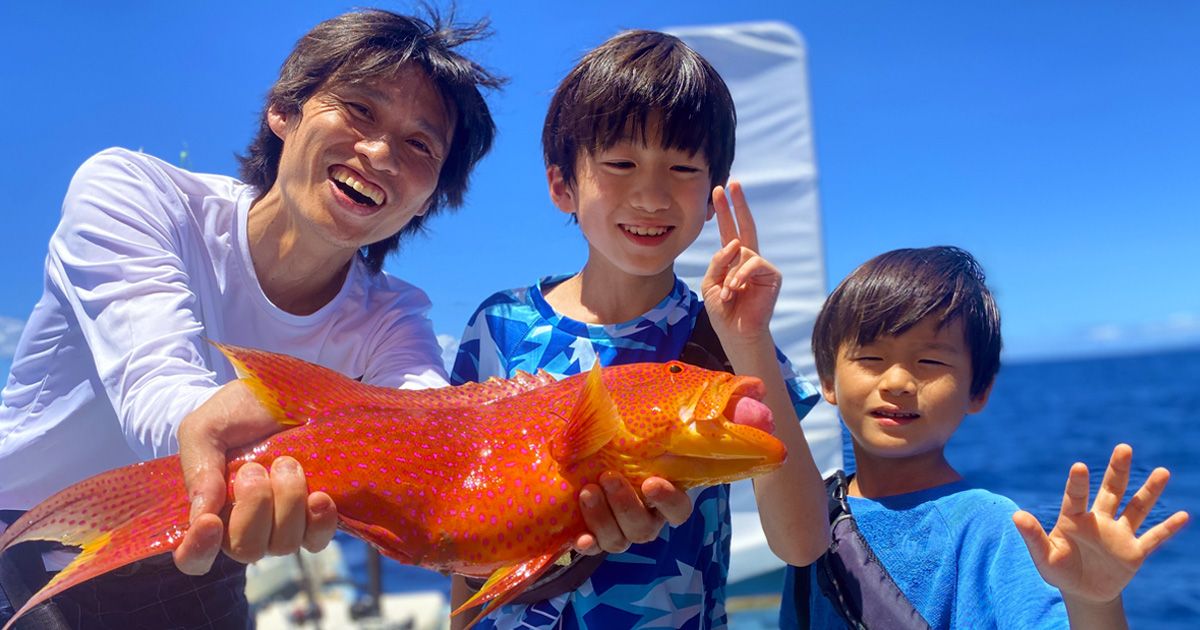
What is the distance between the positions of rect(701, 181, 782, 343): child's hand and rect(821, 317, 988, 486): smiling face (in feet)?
2.47

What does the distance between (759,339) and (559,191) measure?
2.90 feet

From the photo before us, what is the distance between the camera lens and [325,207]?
2367 mm

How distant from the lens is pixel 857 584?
2.52 meters

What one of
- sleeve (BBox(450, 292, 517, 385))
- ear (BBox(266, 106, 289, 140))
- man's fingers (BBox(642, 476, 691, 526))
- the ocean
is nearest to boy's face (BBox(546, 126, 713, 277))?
sleeve (BBox(450, 292, 517, 385))

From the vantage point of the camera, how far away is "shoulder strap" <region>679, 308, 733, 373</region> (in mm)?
2328

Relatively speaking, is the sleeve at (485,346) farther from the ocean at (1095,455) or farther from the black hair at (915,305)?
the ocean at (1095,455)

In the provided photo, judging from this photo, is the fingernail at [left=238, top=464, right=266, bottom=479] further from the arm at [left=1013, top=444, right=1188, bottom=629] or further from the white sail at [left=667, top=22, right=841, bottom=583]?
the white sail at [left=667, top=22, right=841, bottom=583]

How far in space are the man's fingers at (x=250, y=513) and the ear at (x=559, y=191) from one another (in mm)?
1291

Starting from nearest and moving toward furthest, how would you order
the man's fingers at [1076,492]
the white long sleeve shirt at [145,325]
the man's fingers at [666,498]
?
the man's fingers at [666,498]
the man's fingers at [1076,492]
the white long sleeve shirt at [145,325]

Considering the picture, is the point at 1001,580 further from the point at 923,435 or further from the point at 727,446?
the point at 727,446

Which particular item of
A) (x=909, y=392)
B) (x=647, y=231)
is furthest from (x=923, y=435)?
(x=647, y=231)

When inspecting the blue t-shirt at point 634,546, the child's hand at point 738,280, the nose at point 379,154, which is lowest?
the blue t-shirt at point 634,546

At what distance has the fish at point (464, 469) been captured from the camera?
5.30ft

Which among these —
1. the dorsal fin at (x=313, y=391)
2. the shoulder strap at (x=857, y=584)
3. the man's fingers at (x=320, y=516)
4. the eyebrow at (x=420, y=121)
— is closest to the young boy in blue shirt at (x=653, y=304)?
the shoulder strap at (x=857, y=584)
